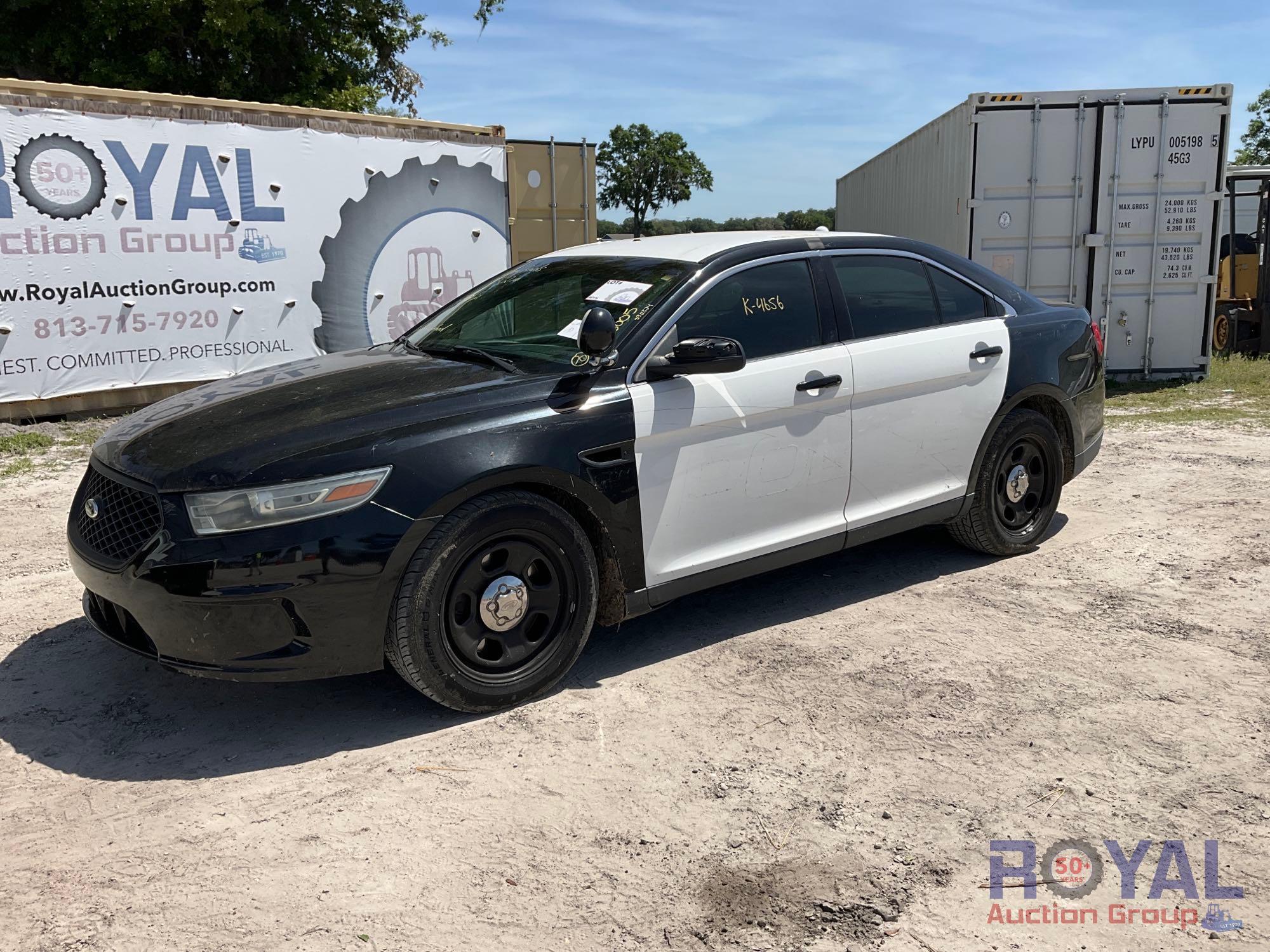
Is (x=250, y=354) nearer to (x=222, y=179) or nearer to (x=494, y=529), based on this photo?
(x=222, y=179)

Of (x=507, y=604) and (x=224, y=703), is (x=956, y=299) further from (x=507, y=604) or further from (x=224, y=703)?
(x=224, y=703)

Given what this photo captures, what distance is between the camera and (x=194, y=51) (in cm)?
2036

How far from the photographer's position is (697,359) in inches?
161

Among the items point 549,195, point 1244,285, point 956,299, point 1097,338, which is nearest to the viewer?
point 956,299

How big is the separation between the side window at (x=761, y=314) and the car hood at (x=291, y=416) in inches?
26.4

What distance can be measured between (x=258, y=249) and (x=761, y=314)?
24.8ft

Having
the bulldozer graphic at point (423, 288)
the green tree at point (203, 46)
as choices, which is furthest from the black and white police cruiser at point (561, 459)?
the green tree at point (203, 46)

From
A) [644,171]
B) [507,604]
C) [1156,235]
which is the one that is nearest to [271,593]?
[507,604]

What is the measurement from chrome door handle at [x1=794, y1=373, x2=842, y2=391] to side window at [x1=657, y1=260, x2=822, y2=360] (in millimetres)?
157

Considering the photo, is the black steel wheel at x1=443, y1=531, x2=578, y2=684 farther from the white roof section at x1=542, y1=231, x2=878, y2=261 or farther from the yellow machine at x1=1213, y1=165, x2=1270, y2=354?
the yellow machine at x1=1213, y1=165, x2=1270, y2=354

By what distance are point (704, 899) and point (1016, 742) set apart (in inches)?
55.4

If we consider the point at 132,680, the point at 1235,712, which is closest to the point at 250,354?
the point at 132,680

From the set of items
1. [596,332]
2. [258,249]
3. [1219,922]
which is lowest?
[1219,922]

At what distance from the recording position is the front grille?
354 cm
